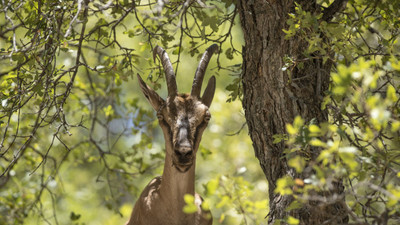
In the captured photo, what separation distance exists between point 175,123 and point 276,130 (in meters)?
0.95

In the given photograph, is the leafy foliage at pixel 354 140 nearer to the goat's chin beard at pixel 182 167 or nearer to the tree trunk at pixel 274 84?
the tree trunk at pixel 274 84

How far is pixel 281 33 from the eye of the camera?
5.17 metres

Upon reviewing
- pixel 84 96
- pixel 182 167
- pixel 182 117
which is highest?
pixel 84 96

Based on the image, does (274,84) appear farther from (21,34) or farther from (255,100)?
(21,34)

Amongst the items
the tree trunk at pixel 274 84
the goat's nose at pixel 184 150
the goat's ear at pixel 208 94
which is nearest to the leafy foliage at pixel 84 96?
the goat's ear at pixel 208 94

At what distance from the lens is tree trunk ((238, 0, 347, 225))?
5070mm

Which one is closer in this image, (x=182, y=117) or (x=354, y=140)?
(x=354, y=140)

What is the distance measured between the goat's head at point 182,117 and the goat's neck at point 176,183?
219mm

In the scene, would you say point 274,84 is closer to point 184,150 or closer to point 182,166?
point 184,150

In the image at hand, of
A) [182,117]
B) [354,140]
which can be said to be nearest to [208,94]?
[182,117]

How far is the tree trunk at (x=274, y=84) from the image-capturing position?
16.6 feet

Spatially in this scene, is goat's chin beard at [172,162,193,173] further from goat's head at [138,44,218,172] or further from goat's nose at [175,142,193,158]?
goat's nose at [175,142,193,158]

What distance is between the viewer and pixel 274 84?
5145 millimetres

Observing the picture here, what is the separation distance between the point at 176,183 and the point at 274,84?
4.53ft
